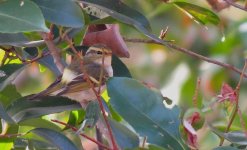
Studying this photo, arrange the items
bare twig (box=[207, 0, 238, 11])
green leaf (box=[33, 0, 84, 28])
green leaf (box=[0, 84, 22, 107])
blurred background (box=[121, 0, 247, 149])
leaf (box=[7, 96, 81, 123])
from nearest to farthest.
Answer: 1. green leaf (box=[33, 0, 84, 28])
2. leaf (box=[7, 96, 81, 123])
3. green leaf (box=[0, 84, 22, 107])
4. bare twig (box=[207, 0, 238, 11])
5. blurred background (box=[121, 0, 247, 149])

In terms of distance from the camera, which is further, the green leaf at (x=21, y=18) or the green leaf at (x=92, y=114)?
the green leaf at (x=92, y=114)

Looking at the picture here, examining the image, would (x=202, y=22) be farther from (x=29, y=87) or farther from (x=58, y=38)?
(x=29, y=87)

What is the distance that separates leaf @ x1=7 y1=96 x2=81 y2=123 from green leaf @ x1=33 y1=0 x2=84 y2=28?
196mm

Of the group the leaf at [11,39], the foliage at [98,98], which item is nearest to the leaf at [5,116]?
the foliage at [98,98]

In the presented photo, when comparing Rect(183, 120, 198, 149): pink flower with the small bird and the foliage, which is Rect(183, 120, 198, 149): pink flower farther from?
the small bird

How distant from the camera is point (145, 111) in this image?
101cm

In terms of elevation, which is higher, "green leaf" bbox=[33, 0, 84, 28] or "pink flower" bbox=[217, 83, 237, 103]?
"green leaf" bbox=[33, 0, 84, 28]

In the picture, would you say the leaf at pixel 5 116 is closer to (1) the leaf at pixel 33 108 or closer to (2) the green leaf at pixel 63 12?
(1) the leaf at pixel 33 108

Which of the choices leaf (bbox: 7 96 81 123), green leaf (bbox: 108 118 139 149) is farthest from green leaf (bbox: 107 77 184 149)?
leaf (bbox: 7 96 81 123)

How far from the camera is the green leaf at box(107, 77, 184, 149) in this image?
1000 millimetres

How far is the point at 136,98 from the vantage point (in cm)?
102

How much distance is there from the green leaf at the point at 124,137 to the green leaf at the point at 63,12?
22 cm

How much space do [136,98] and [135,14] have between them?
23 cm

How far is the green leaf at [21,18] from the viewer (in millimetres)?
934
